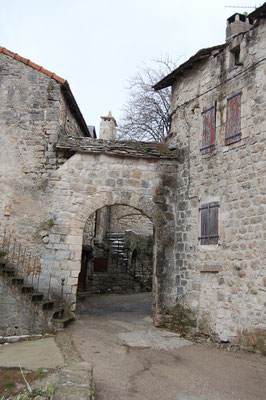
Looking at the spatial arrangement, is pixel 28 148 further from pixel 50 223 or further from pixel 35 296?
pixel 35 296

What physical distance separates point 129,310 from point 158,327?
2.38m

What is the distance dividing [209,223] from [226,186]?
0.91m

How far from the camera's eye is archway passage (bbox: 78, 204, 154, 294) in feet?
53.5

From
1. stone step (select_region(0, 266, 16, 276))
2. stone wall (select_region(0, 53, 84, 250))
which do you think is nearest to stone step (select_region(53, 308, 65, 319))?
stone step (select_region(0, 266, 16, 276))

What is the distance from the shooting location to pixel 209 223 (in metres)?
8.23

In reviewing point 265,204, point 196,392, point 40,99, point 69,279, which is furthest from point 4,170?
point 196,392

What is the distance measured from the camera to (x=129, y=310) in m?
11.1

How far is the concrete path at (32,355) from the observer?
17.9 ft

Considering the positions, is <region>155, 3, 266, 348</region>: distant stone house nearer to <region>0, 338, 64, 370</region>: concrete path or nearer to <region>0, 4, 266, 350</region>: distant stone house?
<region>0, 4, 266, 350</region>: distant stone house

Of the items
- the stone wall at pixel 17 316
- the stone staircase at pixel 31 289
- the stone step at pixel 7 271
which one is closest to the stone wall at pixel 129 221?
the stone staircase at pixel 31 289

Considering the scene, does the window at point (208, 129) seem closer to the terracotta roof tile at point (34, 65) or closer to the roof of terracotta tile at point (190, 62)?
the roof of terracotta tile at point (190, 62)

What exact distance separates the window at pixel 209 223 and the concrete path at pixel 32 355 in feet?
12.4

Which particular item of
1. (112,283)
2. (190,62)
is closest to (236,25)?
(190,62)

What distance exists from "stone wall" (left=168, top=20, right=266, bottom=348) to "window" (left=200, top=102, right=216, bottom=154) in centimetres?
11
